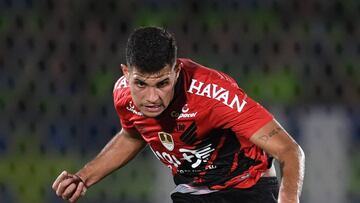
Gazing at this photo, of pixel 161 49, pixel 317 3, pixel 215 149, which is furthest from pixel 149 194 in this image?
pixel 161 49

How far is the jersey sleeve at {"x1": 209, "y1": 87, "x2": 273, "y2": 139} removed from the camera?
6.24 feet

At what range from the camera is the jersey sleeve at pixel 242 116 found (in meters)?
1.90

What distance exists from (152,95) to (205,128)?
7.9 inches

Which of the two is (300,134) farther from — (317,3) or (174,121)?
(174,121)

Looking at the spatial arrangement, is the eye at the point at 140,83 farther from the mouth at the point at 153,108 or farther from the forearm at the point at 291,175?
the forearm at the point at 291,175

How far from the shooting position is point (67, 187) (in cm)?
204

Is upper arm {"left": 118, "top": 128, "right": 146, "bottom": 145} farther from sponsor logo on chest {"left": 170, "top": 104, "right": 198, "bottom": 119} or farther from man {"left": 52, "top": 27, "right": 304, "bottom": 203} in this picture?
sponsor logo on chest {"left": 170, "top": 104, "right": 198, "bottom": 119}

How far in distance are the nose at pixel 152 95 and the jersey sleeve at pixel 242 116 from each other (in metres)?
0.15

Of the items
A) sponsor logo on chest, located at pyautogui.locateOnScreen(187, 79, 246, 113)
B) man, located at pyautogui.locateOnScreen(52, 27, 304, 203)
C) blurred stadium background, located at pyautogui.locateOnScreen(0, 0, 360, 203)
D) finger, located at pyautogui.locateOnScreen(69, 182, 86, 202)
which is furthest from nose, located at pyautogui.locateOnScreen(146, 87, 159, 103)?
blurred stadium background, located at pyautogui.locateOnScreen(0, 0, 360, 203)

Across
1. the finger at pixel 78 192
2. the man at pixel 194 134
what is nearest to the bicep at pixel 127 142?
the man at pixel 194 134

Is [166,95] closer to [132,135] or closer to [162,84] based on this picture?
[162,84]

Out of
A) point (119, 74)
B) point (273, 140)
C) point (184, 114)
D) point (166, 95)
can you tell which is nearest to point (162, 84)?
point (166, 95)

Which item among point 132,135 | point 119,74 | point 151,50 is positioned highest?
point 151,50

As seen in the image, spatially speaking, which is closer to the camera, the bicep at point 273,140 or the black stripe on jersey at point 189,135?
the bicep at point 273,140
